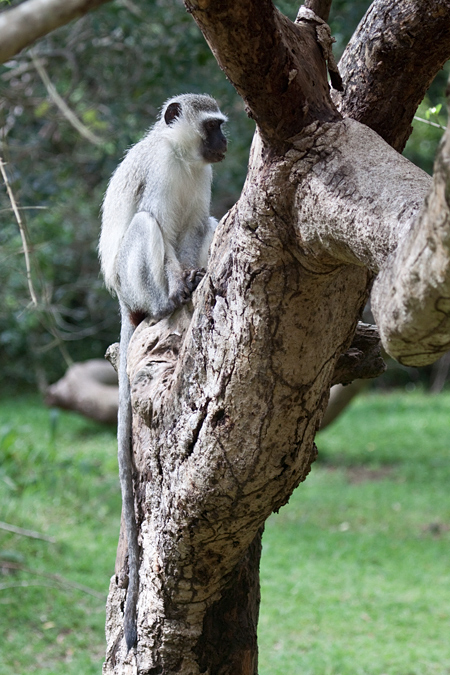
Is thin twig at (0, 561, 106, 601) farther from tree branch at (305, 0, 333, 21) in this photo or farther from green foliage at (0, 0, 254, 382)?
tree branch at (305, 0, 333, 21)

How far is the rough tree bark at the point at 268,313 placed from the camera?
5.10 ft

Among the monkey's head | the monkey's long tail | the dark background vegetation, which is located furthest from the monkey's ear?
the monkey's long tail

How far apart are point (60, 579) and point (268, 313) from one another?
3.61m

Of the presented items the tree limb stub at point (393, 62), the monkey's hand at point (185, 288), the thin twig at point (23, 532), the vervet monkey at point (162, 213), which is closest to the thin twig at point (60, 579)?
the thin twig at point (23, 532)

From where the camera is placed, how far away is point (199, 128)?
3650mm

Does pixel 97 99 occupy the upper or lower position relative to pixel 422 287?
lower

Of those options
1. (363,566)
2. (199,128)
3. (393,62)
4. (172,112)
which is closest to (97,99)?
(172,112)

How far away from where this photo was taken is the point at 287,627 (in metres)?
4.66

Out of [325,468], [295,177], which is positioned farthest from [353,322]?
[325,468]

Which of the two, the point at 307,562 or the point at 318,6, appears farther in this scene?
the point at 307,562

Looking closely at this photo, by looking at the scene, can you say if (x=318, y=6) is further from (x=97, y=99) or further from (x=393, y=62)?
(x=97, y=99)

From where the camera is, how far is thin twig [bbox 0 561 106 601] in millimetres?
4750

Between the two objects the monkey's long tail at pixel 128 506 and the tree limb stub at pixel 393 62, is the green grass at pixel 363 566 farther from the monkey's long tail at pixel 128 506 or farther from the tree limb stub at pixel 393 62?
the tree limb stub at pixel 393 62

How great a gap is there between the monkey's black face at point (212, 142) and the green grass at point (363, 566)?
2789 millimetres
